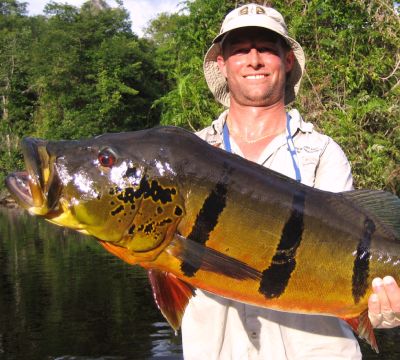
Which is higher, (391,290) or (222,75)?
(222,75)

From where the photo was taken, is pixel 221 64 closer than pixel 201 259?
No

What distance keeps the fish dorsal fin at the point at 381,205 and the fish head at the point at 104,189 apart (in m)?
0.99

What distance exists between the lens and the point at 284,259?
2742 millimetres

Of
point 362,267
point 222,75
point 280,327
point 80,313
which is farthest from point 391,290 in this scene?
point 80,313

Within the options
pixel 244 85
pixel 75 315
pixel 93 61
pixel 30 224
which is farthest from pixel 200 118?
pixel 93 61

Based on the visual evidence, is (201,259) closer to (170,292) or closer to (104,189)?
(170,292)

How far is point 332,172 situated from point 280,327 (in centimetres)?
96

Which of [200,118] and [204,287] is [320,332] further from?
[200,118]

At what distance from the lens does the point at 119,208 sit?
2654 mm

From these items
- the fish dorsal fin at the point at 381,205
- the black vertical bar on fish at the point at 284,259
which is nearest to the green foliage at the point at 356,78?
the fish dorsal fin at the point at 381,205

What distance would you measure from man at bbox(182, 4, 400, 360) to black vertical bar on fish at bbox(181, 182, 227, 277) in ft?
2.69

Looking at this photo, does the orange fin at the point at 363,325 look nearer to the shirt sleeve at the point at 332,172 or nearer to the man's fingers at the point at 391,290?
the man's fingers at the point at 391,290

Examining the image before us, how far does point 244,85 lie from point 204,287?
1.55 m

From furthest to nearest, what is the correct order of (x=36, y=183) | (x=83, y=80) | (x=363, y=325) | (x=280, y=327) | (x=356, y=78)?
1. (x=83, y=80)
2. (x=356, y=78)
3. (x=280, y=327)
4. (x=363, y=325)
5. (x=36, y=183)
